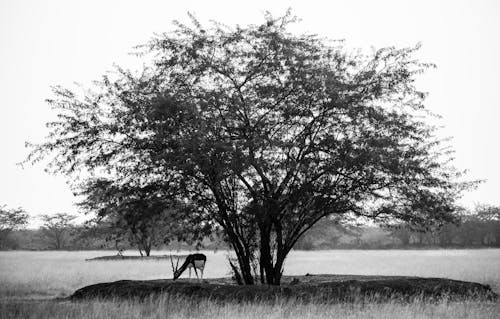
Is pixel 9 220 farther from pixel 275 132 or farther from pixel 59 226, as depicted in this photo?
pixel 275 132

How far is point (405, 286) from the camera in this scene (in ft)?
54.9

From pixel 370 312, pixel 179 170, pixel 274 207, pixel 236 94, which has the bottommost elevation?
pixel 370 312

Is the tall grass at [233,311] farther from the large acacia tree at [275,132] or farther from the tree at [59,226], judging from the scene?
the tree at [59,226]

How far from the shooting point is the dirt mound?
15.1 m

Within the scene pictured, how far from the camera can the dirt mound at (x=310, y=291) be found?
1508 centimetres

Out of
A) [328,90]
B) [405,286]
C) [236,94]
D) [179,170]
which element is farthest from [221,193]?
[405,286]

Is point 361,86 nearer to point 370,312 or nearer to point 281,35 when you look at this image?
point 281,35

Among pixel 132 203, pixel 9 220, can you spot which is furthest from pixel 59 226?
pixel 132 203

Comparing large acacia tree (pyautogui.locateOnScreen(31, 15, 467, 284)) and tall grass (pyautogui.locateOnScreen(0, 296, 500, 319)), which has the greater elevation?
large acacia tree (pyautogui.locateOnScreen(31, 15, 467, 284))

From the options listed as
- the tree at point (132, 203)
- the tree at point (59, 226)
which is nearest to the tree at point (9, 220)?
the tree at point (59, 226)

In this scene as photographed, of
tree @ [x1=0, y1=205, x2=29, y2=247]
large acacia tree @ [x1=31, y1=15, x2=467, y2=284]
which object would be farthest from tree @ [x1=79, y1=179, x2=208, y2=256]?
tree @ [x1=0, y1=205, x2=29, y2=247]

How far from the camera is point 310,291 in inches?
612

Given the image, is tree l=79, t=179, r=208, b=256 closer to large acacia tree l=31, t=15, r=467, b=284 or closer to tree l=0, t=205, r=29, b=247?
large acacia tree l=31, t=15, r=467, b=284

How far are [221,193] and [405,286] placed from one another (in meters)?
6.18
